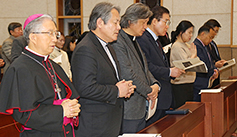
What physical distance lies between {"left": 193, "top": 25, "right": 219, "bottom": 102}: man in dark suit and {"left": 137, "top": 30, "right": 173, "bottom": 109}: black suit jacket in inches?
60.6

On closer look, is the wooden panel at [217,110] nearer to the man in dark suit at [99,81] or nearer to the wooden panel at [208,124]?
the wooden panel at [208,124]

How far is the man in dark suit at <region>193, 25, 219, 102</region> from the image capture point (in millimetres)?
4570

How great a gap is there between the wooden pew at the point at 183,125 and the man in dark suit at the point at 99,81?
288 mm

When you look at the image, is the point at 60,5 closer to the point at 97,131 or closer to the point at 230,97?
the point at 230,97

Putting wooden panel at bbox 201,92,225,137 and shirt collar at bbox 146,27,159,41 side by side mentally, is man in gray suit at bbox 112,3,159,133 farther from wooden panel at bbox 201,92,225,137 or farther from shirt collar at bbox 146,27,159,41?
wooden panel at bbox 201,92,225,137

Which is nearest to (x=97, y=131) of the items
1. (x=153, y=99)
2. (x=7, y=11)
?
(x=153, y=99)

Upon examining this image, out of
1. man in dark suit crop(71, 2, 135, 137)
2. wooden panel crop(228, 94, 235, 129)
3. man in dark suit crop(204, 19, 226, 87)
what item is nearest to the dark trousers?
wooden panel crop(228, 94, 235, 129)

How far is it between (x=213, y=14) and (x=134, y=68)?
5.10 m

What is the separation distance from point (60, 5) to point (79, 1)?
0.53 m

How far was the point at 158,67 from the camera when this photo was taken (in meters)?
Answer: 3.10

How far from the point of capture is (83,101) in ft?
7.32

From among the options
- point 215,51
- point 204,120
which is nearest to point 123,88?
point 204,120

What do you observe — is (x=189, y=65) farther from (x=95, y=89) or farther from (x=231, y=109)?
(x=231, y=109)

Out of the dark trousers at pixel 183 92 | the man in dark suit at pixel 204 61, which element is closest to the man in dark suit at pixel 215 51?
the man in dark suit at pixel 204 61
